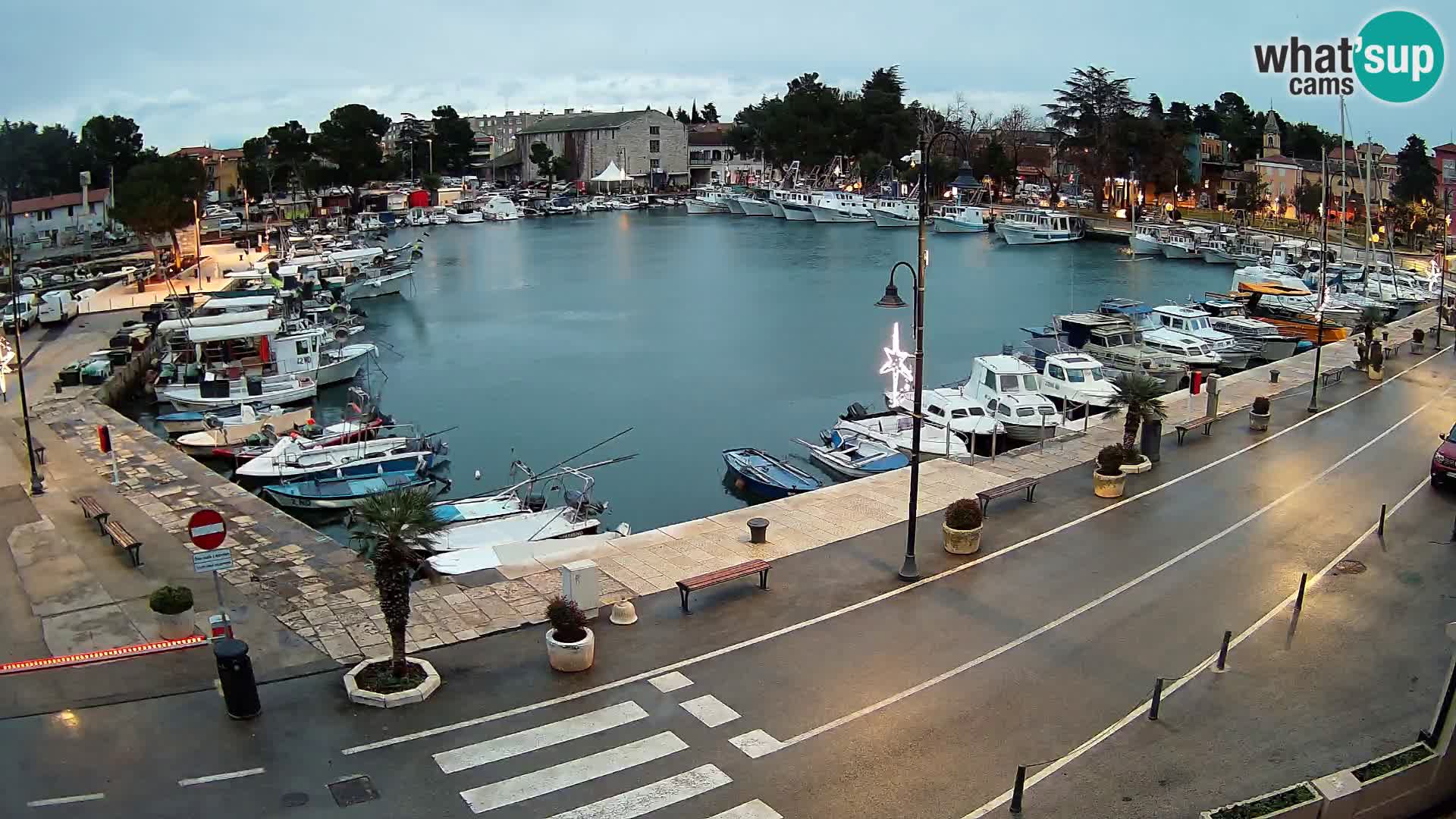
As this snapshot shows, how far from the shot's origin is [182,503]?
25.8 m

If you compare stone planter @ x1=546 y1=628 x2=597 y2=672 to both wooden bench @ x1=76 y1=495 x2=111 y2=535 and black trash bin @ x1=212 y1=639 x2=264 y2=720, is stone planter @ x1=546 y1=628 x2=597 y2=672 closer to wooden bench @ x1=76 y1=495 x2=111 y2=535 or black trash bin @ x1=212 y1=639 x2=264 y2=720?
black trash bin @ x1=212 y1=639 x2=264 y2=720

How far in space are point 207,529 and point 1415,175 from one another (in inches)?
4547

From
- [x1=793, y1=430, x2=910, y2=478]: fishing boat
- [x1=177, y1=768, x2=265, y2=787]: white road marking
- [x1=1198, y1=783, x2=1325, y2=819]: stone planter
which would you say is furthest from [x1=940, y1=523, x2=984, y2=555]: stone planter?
[x1=177, y1=768, x2=265, y2=787]: white road marking

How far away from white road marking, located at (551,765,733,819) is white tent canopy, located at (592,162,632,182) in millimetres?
170314

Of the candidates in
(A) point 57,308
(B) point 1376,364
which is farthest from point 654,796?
(A) point 57,308

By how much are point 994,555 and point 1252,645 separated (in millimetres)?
5052

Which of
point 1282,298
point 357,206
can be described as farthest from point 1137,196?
point 357,206

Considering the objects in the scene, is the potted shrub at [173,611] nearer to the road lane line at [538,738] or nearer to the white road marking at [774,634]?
the white road marking at [774,634]

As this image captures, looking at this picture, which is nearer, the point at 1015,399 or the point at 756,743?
the point at 756,743

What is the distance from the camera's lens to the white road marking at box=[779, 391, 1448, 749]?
1415 cm

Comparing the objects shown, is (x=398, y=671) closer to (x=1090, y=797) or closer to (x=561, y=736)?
(x=561, y=736)

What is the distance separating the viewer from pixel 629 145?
614 ft

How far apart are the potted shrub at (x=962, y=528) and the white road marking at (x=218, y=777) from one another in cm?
1244

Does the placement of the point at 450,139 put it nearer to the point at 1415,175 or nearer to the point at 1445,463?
the point at 1415,175
